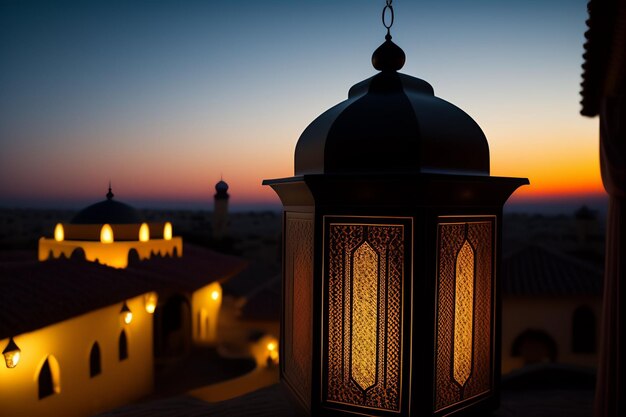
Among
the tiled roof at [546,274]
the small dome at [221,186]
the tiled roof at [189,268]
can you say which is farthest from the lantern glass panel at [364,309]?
the small dome at [221,186]

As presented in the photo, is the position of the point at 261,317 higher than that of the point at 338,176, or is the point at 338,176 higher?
the point at 338,176

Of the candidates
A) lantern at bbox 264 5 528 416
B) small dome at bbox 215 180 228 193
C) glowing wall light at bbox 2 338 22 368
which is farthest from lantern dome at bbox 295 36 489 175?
small dome at bbox 215 180 228 193

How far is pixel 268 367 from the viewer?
15.2 metres

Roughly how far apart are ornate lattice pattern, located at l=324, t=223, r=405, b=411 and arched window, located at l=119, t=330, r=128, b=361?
11.2 meters

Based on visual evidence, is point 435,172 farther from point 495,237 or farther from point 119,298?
point 119,298

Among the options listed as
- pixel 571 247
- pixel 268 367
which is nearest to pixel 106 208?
pixel 268 367

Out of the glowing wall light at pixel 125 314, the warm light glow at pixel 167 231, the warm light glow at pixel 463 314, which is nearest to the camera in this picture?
the warm light glow at pixel 463 314

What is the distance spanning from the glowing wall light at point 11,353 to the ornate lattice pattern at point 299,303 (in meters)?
6.75

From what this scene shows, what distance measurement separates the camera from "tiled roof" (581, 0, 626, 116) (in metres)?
5.45

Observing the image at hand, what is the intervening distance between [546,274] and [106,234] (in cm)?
1612

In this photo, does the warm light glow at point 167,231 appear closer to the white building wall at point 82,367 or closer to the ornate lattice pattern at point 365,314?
the white building wall at point 82,367

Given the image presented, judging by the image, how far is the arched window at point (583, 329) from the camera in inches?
658

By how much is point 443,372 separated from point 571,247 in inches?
1287

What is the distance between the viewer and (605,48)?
254 inches
